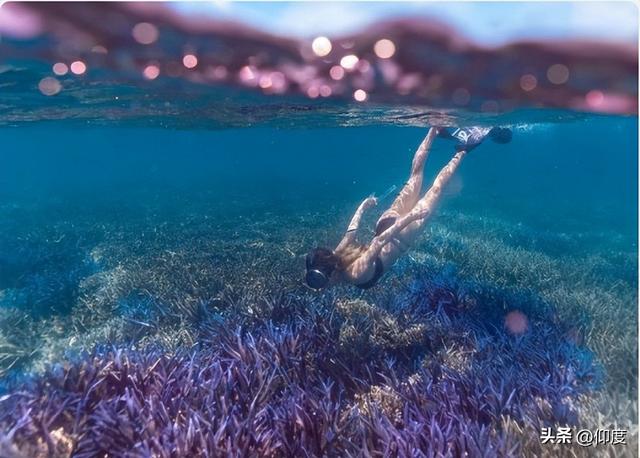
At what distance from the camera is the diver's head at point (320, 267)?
688 cm

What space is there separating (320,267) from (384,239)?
1456mm

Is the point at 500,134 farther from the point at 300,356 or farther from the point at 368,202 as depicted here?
the point at 300,356

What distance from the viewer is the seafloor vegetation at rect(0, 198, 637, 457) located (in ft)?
13.1

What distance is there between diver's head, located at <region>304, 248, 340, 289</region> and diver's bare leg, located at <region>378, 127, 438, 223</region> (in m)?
Answer: 2.53

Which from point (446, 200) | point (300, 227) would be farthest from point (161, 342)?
point (446, 200)

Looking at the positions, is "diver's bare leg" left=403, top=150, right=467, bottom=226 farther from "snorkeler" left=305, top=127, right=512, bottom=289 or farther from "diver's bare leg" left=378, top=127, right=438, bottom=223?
"diver's bare leg" left=378, top=127, right=438, bottom=223

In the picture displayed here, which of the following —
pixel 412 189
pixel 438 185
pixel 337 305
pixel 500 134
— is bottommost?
pixel 337 305

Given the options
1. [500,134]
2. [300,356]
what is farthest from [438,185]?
[300,356]

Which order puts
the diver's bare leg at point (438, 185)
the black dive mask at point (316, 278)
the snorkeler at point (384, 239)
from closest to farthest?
the black dive mask at point (316, 278) < the snorkeler at point (384, 239) < the diver's bare leg at point (438, 185)

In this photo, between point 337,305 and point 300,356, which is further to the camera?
point 337,305

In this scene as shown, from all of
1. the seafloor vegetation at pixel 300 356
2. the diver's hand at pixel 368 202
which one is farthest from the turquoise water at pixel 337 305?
the diver's hand at pixel 368 202

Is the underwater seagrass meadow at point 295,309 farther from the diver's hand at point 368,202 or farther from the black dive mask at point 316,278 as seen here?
the diver's hand at point 368,202

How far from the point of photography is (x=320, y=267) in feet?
23.8

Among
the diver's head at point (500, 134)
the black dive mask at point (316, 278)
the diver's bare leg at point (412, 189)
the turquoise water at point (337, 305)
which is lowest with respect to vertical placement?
the turquoise water at point (337, 305)
